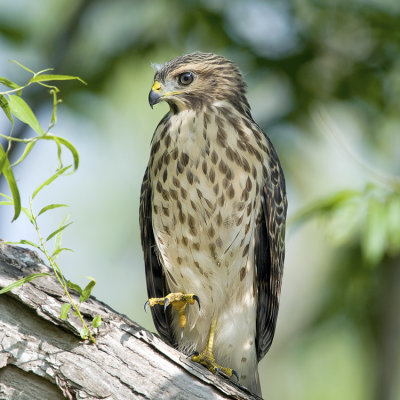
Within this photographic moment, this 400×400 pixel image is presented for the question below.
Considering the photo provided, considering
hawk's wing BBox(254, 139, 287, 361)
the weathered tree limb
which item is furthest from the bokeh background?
the weathered tree limb

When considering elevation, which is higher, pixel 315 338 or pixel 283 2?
pixel 283 2

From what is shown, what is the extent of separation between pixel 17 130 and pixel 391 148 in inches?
138

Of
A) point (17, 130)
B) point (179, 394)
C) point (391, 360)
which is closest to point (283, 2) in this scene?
point (17, 130)

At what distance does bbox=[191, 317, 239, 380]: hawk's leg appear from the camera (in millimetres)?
3996

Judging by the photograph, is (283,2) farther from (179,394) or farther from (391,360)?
(179,394)

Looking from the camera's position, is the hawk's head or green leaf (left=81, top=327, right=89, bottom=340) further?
the hawk's head

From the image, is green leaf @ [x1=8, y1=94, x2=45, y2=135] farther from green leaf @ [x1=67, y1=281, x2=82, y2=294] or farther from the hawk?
the hawk

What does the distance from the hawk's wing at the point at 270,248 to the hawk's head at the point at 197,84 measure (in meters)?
0.50

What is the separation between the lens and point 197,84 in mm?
4578

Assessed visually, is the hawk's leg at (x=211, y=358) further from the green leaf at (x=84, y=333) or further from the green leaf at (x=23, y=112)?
the green leaf at (x=23, y=112)

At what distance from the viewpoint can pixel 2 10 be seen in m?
6.19

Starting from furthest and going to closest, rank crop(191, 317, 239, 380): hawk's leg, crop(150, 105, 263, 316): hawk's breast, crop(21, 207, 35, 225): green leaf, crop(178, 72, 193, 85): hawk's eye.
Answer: crop(178, 72, 193, 85): hawk's eye, crop(150, 105, 263, 316): hawk's breast, crop(191, 317, 239, 380): hawk's leg, crop(21, 207, 35, 225): green leaf

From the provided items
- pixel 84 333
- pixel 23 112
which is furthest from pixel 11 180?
pixel 84 333

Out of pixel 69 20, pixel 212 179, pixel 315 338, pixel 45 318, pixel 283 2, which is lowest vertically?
pixel 45 318
